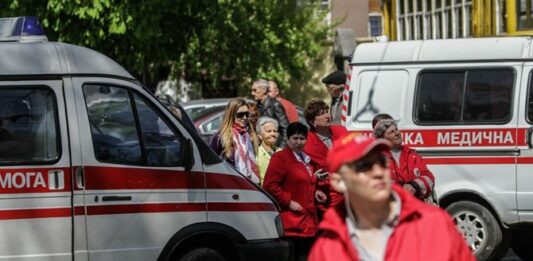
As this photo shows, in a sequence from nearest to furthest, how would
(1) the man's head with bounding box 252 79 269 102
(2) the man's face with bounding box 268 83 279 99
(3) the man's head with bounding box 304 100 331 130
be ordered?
1. (3) the man's head with bounding box 304 100 331 130
2. (1) the man's head with bounding box 252 79 269 102
3. (2) the man's face with bounding box 268 83 279 99

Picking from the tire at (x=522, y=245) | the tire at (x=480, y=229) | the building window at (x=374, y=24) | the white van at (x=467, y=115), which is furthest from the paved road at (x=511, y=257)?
the building window at (x=374, y=24)

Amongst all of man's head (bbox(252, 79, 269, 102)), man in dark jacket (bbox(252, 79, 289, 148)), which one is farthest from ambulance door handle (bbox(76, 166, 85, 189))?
man's head (bbox(252, 79, 269, 102))

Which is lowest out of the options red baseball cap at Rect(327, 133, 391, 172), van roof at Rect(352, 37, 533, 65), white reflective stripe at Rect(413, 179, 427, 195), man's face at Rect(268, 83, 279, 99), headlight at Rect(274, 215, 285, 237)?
headlight at Rect(274, 215, 285, 237)

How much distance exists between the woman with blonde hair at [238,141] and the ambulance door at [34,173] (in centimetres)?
231

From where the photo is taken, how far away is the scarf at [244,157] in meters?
9.65

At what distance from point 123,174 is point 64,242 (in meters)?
0.64

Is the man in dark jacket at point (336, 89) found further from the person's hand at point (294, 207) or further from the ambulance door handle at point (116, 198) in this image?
the ambulance door handle at point (116, 198)

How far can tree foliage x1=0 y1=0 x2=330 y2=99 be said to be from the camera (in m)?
20.9

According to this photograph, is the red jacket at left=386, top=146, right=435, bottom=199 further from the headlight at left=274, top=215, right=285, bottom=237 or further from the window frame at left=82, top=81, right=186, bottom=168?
the window frame at left=82, top=81, right=186, bottom=168

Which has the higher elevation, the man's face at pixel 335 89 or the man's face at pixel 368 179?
the man's face at pixel 368 179

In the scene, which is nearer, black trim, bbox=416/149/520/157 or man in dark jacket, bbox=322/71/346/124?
black trim, bbox=416/149/520/157

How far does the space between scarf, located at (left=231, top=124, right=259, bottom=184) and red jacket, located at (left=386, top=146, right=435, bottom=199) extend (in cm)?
199

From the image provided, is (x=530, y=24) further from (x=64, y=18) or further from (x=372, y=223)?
(x=372, y=223)

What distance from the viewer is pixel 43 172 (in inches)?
298
